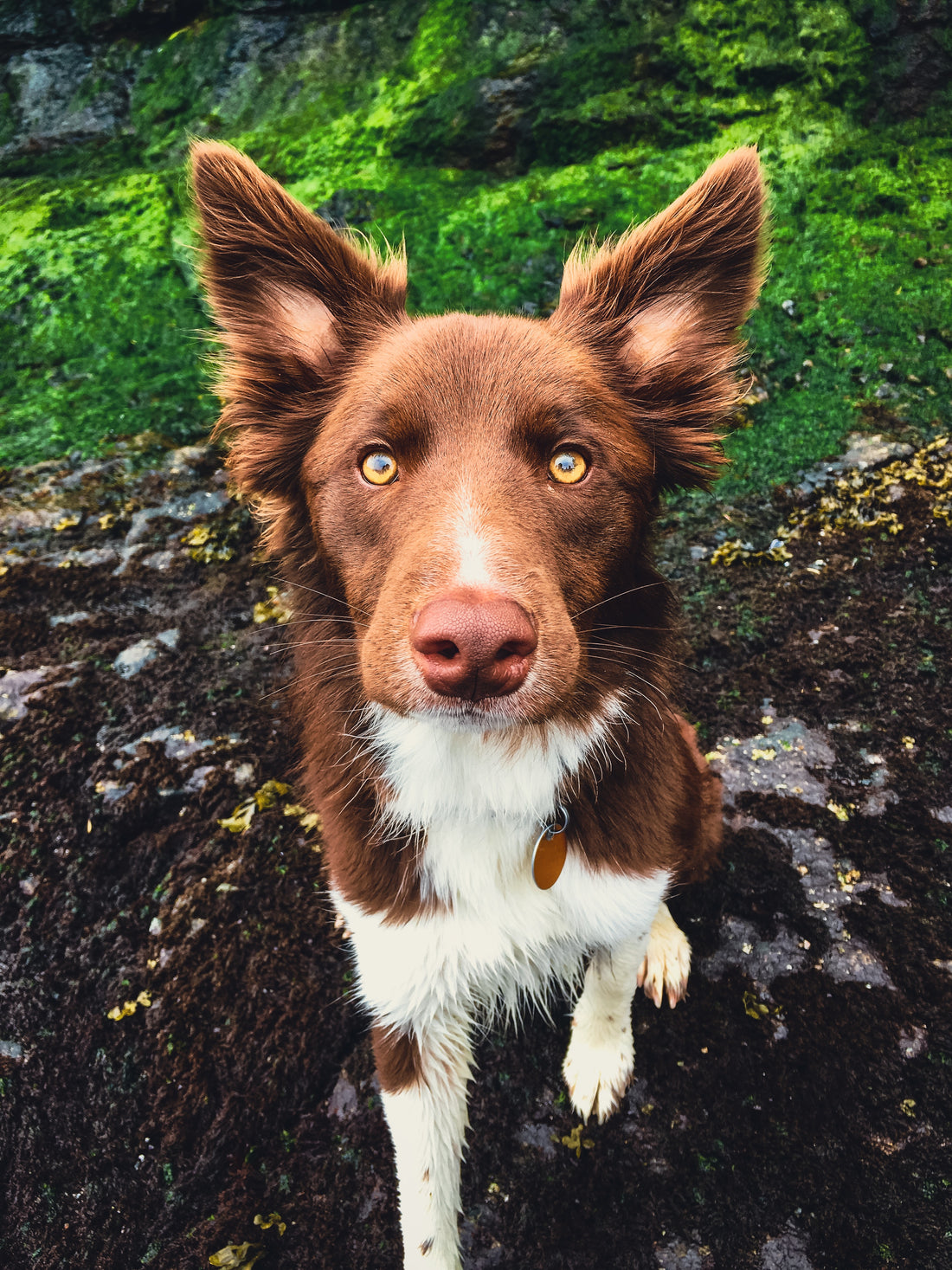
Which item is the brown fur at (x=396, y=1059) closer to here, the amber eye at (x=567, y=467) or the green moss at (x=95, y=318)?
the amber eye at (x=567, y=467)

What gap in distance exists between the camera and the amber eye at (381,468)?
2.06 m

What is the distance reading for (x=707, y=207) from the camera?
2.18m

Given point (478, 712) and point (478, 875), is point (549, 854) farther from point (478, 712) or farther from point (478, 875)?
point (478, 712)

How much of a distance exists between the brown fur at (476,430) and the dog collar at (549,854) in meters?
0.07

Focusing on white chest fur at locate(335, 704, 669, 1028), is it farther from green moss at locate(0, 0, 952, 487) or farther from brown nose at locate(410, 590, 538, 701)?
green moss at locate(0, 0, 952, 487)

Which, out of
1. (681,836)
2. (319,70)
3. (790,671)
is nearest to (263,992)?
(681,836)

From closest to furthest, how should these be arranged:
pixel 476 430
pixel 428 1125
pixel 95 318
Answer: pixel 476 430 < pixel 428 1125 < pixel 95 318

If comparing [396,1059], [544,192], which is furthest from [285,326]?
[544,192]

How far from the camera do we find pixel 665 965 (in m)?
2.96

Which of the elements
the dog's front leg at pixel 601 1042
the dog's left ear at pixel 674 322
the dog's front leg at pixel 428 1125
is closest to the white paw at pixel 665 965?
the dog's front leg at pixel 601 1042

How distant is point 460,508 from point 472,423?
1.07ft

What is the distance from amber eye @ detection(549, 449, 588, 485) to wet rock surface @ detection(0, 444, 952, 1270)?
113cm

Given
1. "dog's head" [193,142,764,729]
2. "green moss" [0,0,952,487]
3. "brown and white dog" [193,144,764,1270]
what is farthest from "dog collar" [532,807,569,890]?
"green moss" [0,0,952,487]

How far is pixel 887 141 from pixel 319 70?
610 centimetres
